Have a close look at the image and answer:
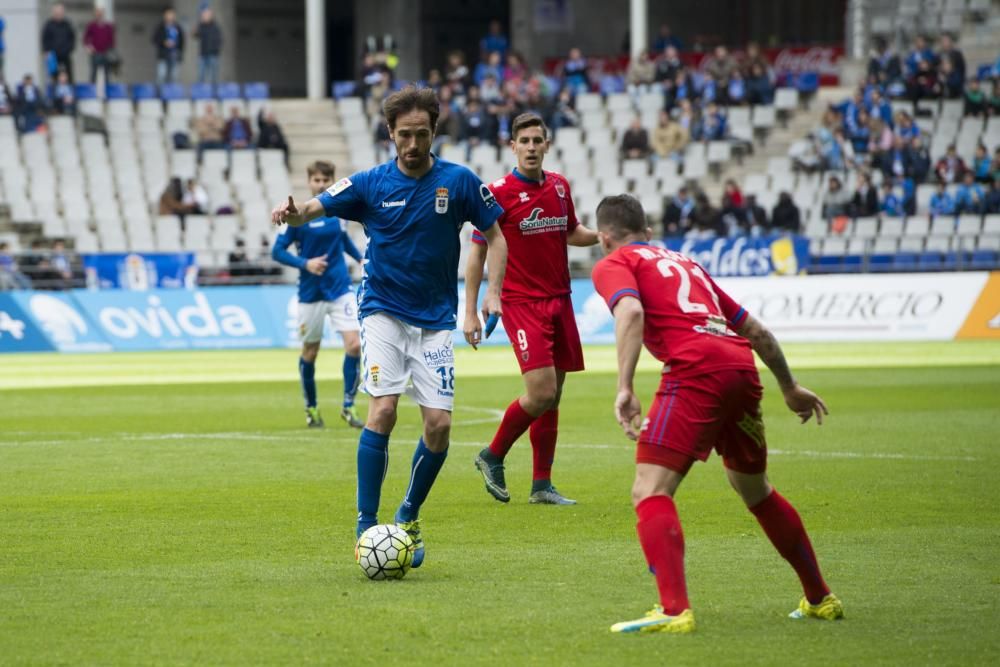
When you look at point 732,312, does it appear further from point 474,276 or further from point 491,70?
point 491,70

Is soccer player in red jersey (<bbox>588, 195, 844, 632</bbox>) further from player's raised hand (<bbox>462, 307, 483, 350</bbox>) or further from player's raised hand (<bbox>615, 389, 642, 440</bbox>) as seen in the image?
player's raised hand (<bbox>462, 307, 483, 350</bbox>)

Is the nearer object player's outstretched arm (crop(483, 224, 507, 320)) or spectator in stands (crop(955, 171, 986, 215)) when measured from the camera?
player's outstretched arm (crop(483, 224, 507, 320))

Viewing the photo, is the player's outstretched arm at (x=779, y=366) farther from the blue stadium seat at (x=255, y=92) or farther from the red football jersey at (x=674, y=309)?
the blue stadium seat at (x=255, y=92)

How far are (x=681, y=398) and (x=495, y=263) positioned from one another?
8.41 ft

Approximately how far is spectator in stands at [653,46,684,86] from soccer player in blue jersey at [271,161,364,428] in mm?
24722

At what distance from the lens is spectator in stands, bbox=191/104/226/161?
124 feet

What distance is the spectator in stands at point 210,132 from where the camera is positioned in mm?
37938

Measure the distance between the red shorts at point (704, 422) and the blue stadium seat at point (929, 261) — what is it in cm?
2534

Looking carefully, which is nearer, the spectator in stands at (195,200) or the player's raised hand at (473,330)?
the player's raised hand at (473,330)

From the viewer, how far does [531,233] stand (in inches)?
423

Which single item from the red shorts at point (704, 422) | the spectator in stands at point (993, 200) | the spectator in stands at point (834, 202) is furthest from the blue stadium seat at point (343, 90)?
the red shorts at point (704, 422)

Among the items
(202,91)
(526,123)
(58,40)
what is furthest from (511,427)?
(202,91)

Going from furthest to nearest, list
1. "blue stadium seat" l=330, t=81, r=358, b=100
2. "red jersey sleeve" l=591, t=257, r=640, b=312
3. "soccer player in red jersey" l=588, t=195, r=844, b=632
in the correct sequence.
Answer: "blue stadium seat" l=330, t=81, r=358, b=100, "red jersey sleeve" l=591, t=257, r=640, b=312, "soccer player in red jersey" l=588, t=195, r=844, b=632

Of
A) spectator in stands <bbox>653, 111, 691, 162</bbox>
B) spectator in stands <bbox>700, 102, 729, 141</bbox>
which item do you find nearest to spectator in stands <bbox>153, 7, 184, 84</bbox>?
spectator in stands <bbox>653, 111, 691, 162</bbox>
